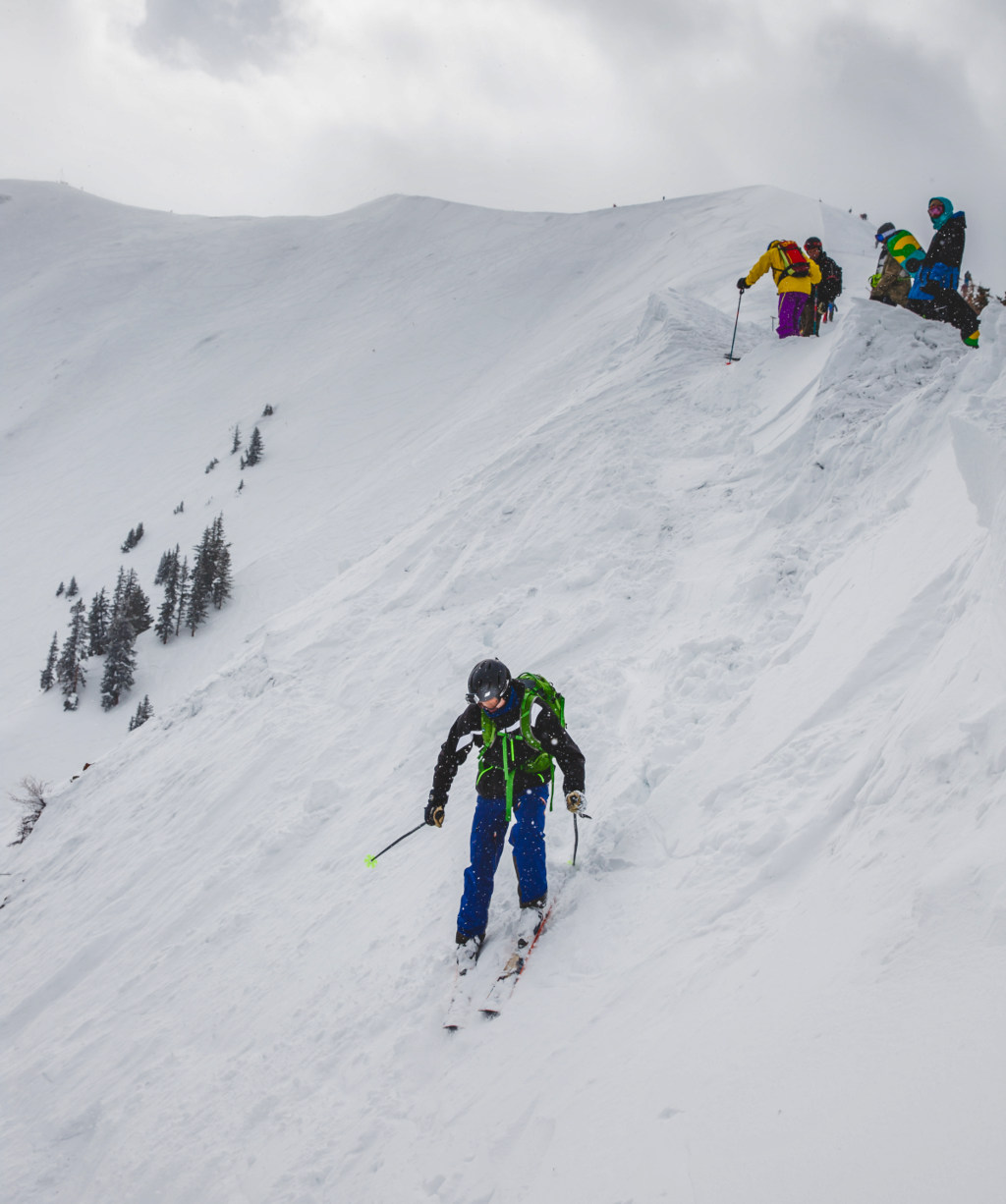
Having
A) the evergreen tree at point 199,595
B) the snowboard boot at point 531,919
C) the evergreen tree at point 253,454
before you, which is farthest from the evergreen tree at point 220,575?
the snowboard boot at point 531,919

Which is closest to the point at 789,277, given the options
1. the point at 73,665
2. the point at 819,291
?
the point at 819,291

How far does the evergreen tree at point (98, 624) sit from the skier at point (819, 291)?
93.9 feet

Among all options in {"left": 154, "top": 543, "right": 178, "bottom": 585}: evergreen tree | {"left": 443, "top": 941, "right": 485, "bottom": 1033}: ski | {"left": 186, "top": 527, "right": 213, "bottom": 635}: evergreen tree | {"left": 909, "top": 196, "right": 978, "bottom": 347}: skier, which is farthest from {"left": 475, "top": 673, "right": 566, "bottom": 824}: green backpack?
{"left": 154, "top": 543, "right": 178, "bottom": 585}: evergreen tree

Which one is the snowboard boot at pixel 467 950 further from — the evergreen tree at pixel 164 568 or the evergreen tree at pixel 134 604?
the evergreen tree at pixel 164 568

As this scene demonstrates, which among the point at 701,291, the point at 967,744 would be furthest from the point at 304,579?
the point at 967,744

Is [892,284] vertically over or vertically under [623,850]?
over

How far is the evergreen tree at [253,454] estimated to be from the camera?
→ 36.9m

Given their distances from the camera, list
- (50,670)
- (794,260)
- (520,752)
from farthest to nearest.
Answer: (50,670), (794,260), (520,752)

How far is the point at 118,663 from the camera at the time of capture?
27.3 metres

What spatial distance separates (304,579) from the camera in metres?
22.6

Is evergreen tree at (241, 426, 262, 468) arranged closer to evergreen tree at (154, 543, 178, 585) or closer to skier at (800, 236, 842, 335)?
evergreen tree at (154, 543, 178, 585)

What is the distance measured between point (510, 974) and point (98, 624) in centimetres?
3138

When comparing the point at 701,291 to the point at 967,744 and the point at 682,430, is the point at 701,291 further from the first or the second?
the point at 967,744

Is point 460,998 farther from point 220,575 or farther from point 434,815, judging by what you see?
point 220,575
